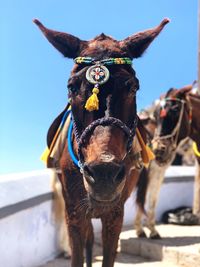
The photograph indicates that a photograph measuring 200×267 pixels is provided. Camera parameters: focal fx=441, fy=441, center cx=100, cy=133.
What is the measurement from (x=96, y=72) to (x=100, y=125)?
350 millimetres

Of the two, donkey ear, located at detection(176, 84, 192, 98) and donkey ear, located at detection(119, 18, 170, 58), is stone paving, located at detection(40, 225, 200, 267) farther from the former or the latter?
donkey ear, located at detection(119, 18, 170, 58)

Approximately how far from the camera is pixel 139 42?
283 cm

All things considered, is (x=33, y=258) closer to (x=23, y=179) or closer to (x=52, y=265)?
(x=52, y=265)

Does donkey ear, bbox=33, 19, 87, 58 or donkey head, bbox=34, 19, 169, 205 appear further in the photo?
donkey ear, bbox=33, 19, 87, 58

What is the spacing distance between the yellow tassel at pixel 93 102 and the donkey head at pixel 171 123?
Answer: 3.11m

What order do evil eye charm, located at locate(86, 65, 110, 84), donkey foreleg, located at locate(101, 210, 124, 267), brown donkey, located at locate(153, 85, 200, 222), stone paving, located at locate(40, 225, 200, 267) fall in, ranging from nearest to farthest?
1. evil eye charm, located at locate(86, 65, 110, 84)
2. donkey foreleg, located at locate(101, 210, 124, 267)
3. stone paving, located at locate(40, 225, 200, 267)
4. brown donkey, located at locate(153, 85, 200, 222)

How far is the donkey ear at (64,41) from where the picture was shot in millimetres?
2814

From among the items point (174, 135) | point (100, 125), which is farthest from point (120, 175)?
point (174, 135)

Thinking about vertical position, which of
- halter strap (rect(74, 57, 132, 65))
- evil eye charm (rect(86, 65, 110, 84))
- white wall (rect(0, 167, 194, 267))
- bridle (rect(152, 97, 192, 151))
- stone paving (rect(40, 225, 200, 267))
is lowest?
stone paving (rect(40, 225, 200, 267))

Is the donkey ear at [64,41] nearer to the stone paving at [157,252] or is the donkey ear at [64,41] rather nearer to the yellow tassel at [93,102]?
the yellow tassel at [93,102]

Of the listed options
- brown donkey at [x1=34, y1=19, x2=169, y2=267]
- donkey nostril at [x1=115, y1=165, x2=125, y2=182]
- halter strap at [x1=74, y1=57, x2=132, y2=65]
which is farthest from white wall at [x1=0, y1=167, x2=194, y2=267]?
donkey nostril at [x1=115, y1=165, x2=125, y2=182]

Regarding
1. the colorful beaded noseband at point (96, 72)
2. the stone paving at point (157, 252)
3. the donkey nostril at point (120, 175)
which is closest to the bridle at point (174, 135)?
the stone paving at point (157, 252)

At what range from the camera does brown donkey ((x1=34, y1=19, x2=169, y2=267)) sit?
2.25 m

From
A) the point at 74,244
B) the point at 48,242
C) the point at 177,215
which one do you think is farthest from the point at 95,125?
the point at 177,215
